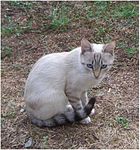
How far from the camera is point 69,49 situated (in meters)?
5.46

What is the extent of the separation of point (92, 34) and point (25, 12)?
1.29m

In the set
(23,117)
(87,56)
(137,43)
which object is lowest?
(23,117)

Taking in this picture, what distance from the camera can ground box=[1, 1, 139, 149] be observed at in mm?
3848

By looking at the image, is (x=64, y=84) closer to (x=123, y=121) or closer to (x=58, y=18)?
(x=123, y=121)

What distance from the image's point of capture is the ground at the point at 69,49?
3.85m

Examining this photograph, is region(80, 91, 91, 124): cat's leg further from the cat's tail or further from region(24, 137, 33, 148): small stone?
region(24, 137, 33, 148): small stone

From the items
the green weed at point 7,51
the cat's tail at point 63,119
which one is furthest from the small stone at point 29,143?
the green weed at point 7,51

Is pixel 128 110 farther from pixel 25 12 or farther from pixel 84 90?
pixel 25 12

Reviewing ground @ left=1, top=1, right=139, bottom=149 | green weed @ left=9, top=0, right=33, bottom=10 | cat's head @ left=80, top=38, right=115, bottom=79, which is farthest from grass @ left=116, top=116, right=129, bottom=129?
green weed @ left=9, top=0, right=33, bottom=10

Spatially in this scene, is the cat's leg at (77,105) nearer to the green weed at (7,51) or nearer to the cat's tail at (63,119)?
the cat's tail at (63,119)

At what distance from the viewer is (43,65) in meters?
3.86

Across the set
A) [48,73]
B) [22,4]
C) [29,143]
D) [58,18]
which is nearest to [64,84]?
[48,73]

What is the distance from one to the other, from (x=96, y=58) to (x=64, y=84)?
0.39 meters

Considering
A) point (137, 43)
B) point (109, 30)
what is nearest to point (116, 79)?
point (137, 43)
